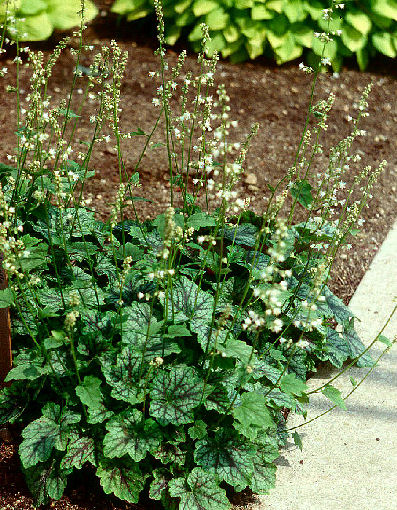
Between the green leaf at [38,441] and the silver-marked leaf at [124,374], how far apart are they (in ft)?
0.88

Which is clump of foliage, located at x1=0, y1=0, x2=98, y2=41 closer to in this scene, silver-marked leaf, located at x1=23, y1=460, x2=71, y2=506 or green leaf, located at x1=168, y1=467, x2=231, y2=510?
silver-marked leaf, located at x1=23, y1=460, x2=71, y2=506

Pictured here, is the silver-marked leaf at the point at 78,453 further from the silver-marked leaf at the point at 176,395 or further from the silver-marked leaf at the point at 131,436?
the silver-marked leaf at the point at 176,395

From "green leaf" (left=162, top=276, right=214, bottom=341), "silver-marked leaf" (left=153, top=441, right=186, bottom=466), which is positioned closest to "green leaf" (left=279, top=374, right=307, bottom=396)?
"green leaf" (left=162, top=276, right=214, bottom=341)

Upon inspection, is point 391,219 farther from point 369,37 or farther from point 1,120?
point 1,120

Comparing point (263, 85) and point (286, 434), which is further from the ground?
point (263, 85)

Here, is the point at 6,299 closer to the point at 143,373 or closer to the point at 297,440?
the point at 143,373

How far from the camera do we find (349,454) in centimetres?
294

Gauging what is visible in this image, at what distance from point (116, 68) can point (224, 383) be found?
1.31m

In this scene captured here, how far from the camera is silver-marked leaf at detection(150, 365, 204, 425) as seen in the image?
8.11ft

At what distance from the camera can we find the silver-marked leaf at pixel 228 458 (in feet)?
8.23

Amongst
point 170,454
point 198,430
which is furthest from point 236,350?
point 170,454

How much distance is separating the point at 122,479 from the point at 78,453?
7.7 inches

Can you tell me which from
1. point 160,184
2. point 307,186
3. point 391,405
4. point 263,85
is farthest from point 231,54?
point 391,405

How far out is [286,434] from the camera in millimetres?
2895
